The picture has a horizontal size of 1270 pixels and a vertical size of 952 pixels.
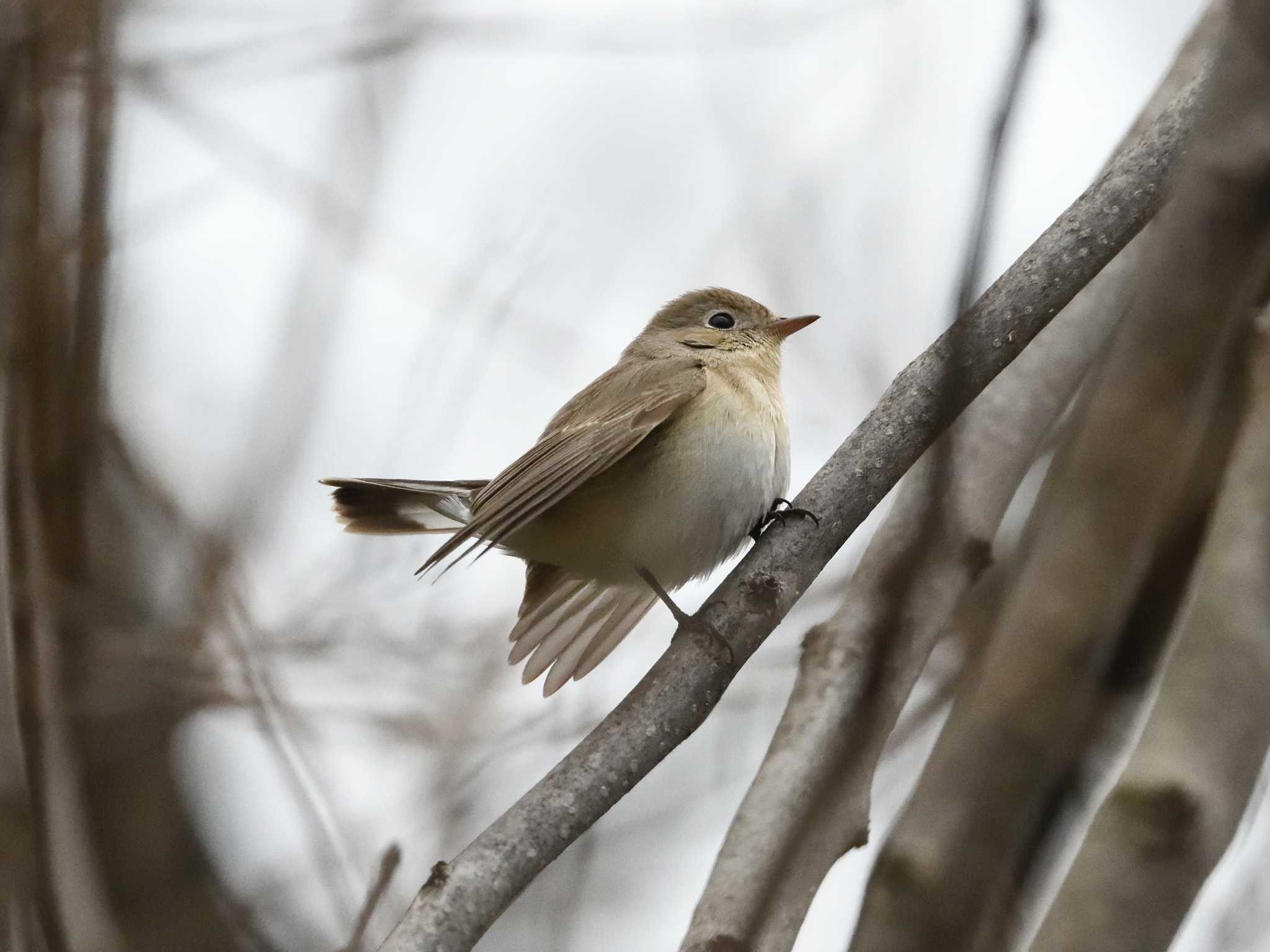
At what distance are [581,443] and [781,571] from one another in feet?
4.68

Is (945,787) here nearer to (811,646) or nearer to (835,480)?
(835,480)

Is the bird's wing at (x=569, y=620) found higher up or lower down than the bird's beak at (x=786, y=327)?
lower down

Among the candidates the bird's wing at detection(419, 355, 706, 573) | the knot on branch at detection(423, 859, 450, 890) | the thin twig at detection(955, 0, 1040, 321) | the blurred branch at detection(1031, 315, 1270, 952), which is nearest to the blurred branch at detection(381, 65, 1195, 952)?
the knot on branch at detection(423, 859, 450, 890)

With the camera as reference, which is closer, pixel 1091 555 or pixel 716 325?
pixel 1091 555

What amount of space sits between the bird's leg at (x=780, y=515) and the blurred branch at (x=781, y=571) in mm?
19

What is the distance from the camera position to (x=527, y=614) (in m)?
4.28

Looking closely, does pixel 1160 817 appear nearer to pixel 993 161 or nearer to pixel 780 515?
pixel 993 161

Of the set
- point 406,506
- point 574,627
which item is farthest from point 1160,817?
point 406,506

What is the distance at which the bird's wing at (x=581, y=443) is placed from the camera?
3.54 metres

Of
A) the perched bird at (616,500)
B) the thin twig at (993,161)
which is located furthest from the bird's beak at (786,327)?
the thin twig at (993,161)

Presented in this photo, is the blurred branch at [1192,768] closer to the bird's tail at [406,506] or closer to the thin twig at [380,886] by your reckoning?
the thin twig at [380,886]

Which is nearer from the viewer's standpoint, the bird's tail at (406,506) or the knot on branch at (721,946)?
the knot on branch at (721,946)

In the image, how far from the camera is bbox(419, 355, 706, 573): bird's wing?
3545 mm

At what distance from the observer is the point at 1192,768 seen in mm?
1847
